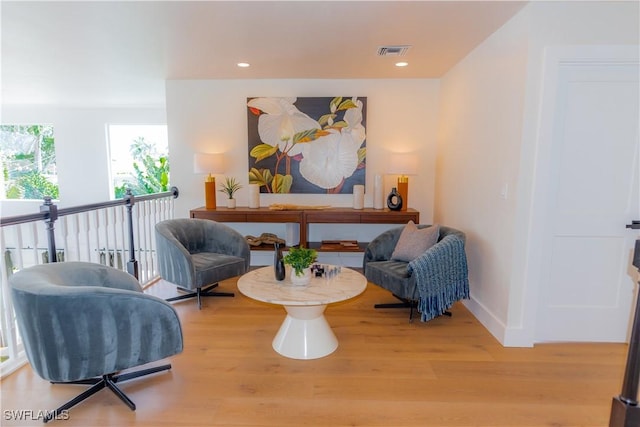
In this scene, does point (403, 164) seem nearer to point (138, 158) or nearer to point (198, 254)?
point (198, 254)

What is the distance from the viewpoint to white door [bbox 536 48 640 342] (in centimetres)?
A: 228

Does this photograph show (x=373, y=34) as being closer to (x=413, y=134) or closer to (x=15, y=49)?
(x=413, y=134)

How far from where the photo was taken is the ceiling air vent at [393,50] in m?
3.03

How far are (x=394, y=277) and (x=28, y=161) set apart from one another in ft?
23.0

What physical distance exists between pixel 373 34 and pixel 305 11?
0.66m

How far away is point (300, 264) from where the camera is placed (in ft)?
7.64

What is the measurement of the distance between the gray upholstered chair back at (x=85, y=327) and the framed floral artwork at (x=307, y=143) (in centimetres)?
274

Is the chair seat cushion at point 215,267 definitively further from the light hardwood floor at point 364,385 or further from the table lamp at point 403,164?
the table lamp at point 403,164

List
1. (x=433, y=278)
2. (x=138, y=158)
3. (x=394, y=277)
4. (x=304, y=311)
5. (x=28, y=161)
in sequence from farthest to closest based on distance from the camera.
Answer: (x=138, y=158) → (x=28, y=161) → (x=394, y=277) → (x=433, y=278) → (x=304, y=311)

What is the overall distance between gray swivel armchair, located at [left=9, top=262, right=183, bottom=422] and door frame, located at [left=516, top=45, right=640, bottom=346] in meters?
2.32

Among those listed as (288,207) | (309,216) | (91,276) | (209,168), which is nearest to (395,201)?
(309,216)

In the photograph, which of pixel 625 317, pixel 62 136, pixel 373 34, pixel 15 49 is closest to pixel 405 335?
pixel 625 317

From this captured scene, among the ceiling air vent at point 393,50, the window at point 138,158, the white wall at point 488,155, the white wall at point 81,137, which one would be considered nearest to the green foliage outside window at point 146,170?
the window at point 138,158

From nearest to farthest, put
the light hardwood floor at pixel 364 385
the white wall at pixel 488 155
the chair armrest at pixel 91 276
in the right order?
1. the light hardwood floor at pixel 364 385
2. the chair armrest at pixel 91 276
3. the white wall at pixel 488 155
